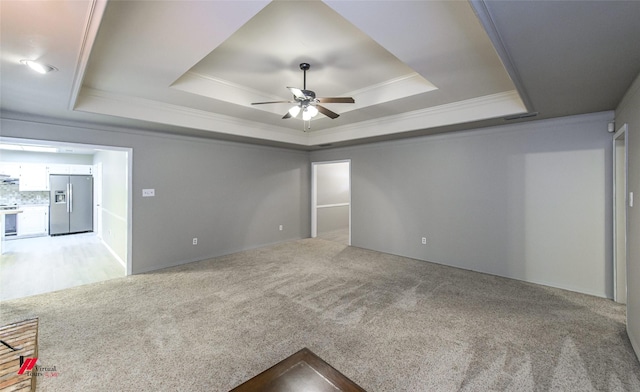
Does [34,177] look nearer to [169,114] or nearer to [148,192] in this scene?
[148,192]

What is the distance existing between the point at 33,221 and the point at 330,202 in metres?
8.23

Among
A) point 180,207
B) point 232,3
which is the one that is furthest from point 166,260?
point 232,3

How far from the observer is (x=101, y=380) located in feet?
6.45

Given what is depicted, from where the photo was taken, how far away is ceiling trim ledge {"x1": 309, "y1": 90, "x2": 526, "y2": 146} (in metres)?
3.46

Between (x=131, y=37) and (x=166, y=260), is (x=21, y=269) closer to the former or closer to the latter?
(x=166, y=260)

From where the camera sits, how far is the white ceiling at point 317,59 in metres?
1.64

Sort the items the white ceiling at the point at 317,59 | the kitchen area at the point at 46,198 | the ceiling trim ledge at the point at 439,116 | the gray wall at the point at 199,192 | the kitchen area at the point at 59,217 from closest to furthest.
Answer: the white ceiling at the point at 317,59 → the ceiling trim ledge at the point at 439,116 → the gray wall at the point at 199,192 → the kitchen area at the point at 59,217 → the kitchen area at the point at 46,198

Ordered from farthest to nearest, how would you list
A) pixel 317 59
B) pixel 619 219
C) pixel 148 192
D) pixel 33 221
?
1. pixel 33 221
2. pixel 148 192
3. pixel 619 219
4. pixel 317 59

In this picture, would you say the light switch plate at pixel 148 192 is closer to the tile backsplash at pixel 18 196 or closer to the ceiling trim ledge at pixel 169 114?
the ceiling trim ledge at pixel 169 114

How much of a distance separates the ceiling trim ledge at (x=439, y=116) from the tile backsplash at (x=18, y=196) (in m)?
8.63

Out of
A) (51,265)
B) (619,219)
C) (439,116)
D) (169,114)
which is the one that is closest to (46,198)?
(51,265)

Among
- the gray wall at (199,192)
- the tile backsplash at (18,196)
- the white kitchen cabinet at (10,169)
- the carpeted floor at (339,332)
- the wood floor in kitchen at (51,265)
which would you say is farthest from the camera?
the tile backsplash at (18,196)

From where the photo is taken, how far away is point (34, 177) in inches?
287

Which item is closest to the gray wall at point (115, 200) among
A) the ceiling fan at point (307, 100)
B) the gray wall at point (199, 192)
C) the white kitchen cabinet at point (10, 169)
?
the gray wall at point (199, 192)
